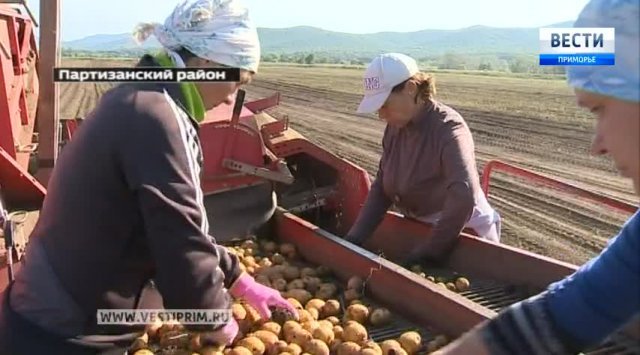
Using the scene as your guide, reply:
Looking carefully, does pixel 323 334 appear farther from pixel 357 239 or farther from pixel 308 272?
pixel 357 239

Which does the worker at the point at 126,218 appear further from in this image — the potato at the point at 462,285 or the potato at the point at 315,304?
the potato at the point at 462,285

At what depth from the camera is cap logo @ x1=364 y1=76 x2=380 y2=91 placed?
178 inches

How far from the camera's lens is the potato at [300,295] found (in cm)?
433

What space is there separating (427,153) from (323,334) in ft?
4.57

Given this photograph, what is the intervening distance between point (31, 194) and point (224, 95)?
123 inches

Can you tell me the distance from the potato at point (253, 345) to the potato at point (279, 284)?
958 millimetres

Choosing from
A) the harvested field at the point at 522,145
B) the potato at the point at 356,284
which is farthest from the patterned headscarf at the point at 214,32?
the harvested field at the point at 522,145

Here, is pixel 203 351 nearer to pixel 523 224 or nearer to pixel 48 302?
pixel 48 302

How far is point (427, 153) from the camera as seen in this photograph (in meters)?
4.63

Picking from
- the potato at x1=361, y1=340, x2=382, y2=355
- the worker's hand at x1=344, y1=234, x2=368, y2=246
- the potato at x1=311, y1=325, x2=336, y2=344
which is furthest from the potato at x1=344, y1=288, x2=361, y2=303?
the worker's hand at x1=344, y1=234, x2=368, y2=246

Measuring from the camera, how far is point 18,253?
4.09 meters

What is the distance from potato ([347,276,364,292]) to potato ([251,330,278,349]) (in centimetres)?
76

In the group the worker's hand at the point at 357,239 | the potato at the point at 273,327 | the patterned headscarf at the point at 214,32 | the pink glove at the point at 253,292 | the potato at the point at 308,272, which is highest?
the patterned headscarf at the point at 214,32

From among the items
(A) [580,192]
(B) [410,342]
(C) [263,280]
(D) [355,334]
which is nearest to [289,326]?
(D) [355,334]
